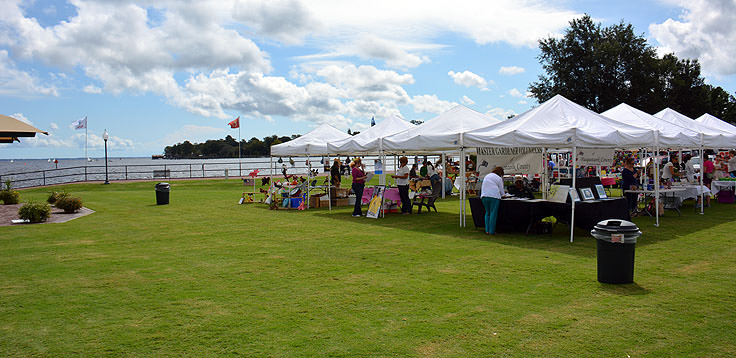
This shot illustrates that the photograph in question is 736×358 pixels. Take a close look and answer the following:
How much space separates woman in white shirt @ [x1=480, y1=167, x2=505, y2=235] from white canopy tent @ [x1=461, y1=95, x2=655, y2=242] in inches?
33.8

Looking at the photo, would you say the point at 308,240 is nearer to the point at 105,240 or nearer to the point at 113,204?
the point at 105,240

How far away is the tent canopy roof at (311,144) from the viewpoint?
60.3 ft

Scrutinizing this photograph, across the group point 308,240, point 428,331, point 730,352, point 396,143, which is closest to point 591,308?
point 730,352

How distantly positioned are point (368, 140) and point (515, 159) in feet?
A: 19.1

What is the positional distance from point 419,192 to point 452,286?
10.1 metres

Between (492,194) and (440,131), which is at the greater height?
(440,131)

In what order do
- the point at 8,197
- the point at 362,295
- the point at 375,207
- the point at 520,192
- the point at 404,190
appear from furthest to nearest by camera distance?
1. the point at 8,197
2. the point at 404,190
3. the point at 375,207
4. the point at 520,192
5. the point at 362,295

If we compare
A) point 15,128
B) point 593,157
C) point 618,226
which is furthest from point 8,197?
point 618,226

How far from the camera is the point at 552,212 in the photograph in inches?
447

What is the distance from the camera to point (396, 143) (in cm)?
1498

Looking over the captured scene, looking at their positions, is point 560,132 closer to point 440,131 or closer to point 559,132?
point 559,132

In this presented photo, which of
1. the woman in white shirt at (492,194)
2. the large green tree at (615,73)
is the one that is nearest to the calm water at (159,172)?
the woman in white shirt at (492,194)

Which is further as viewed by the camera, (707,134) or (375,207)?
(707,134)

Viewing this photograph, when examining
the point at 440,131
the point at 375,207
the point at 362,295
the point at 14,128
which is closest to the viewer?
the point at 362,295
